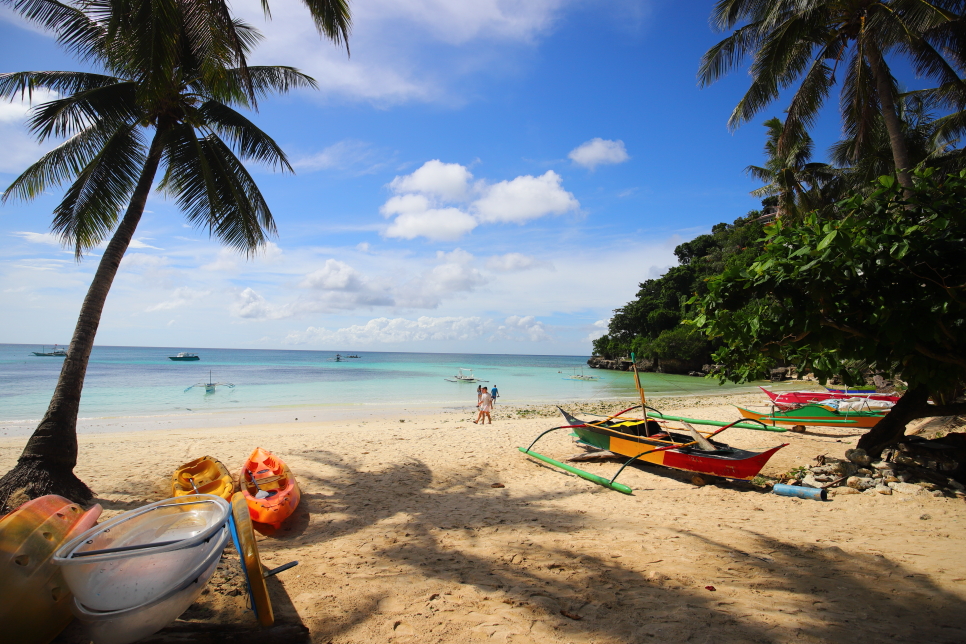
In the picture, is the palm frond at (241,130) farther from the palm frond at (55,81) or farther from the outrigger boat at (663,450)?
the outrigger boat at (663,450)

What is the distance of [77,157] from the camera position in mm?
7562

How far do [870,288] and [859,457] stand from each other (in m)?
4.01

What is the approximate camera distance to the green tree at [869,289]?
13.1 ft

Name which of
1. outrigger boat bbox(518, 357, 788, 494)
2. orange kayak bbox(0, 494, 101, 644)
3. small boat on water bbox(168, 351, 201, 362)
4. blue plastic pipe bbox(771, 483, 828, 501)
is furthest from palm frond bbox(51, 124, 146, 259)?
small boat on water bbox(168, 351, 201, 362)

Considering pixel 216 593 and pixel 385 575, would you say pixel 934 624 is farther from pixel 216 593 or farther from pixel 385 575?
pixel 216 593

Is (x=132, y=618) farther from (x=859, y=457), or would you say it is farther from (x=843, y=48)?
(x=843, y=48)

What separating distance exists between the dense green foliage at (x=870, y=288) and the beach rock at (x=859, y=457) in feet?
9.11

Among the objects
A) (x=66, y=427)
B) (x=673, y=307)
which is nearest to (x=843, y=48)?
(x=66, y=427)

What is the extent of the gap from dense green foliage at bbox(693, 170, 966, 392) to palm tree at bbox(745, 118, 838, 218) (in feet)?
59.2

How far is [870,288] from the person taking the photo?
4473mm

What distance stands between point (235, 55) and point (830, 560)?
9.56 m

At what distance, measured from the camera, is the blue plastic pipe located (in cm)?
620

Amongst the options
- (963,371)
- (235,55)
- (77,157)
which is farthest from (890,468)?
(77,157)

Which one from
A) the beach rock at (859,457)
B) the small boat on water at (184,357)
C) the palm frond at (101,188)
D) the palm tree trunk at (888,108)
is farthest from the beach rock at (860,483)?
the small boat on water at (184,357)
